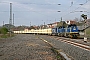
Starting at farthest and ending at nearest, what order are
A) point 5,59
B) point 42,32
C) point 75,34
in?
1. point 42,32
2. point 75,34
3. point 5,59

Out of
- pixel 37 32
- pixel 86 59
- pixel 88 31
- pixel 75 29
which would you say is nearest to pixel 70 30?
pixel 75 29

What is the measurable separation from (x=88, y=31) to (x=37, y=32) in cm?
5342

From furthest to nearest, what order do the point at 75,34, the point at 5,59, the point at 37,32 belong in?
1. the point at 37,32
2. the point at 75,34
3. the point at 5,59

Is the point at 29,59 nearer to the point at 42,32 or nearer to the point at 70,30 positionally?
the point at 70,30

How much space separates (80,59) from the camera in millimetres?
11188

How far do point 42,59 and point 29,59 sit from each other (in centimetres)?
75

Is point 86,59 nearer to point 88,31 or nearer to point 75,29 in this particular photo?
point 75,29

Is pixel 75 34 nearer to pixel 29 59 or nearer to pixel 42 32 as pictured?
pixel 29 59

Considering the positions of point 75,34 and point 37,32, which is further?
point 37,32

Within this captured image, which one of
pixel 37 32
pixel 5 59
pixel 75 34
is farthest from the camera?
pixel 37 32

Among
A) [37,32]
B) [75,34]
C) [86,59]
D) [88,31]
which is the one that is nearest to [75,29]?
[75,34]

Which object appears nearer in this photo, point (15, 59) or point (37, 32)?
point (15, 59)

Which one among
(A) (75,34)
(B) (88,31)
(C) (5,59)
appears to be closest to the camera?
(C) (5,59)

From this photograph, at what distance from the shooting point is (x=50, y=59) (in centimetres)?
1120
